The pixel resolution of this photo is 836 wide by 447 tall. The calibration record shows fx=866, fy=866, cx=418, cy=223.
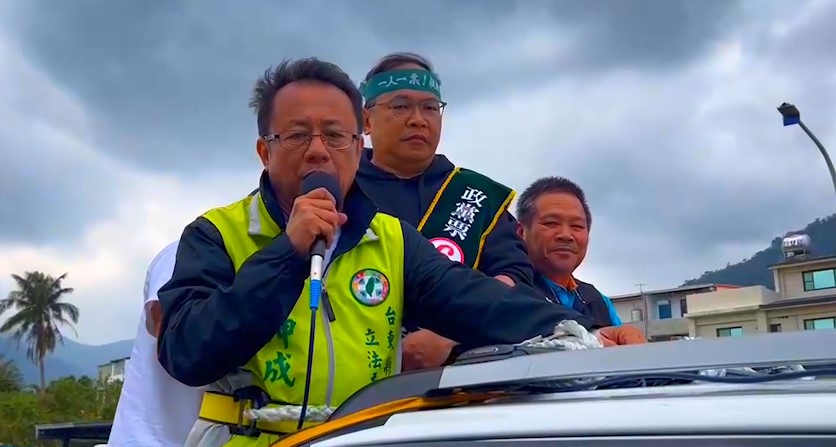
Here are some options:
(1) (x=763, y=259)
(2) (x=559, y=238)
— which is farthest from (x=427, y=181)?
(1) (x=763, y=259)

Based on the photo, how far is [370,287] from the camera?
87.0 inches

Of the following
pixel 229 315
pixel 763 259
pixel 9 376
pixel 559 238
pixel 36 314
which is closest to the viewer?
pixel 229 315

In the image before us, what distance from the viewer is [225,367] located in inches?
75.8

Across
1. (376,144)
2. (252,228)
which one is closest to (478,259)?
(376,144)

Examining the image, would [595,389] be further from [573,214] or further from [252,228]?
[573,214]

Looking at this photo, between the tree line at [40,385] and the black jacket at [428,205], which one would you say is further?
the tree line at [40,385]

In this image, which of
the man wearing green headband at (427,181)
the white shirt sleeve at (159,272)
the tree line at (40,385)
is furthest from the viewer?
the tree line at (40,385)

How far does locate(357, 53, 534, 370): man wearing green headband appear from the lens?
293 centimetres

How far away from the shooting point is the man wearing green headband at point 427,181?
9.61ft

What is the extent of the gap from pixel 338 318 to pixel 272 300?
0.26m

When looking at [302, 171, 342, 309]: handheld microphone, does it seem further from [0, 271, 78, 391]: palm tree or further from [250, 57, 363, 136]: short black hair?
[0, 271, 78, 391]: palm tree

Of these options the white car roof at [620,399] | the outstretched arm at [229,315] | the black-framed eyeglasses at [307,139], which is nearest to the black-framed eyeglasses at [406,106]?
the black-framed eyeglasses at [307,139]

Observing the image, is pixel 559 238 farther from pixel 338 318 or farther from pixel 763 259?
pixel 763 259

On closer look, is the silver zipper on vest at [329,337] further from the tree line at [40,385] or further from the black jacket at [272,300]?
the tree line at [40,385]
